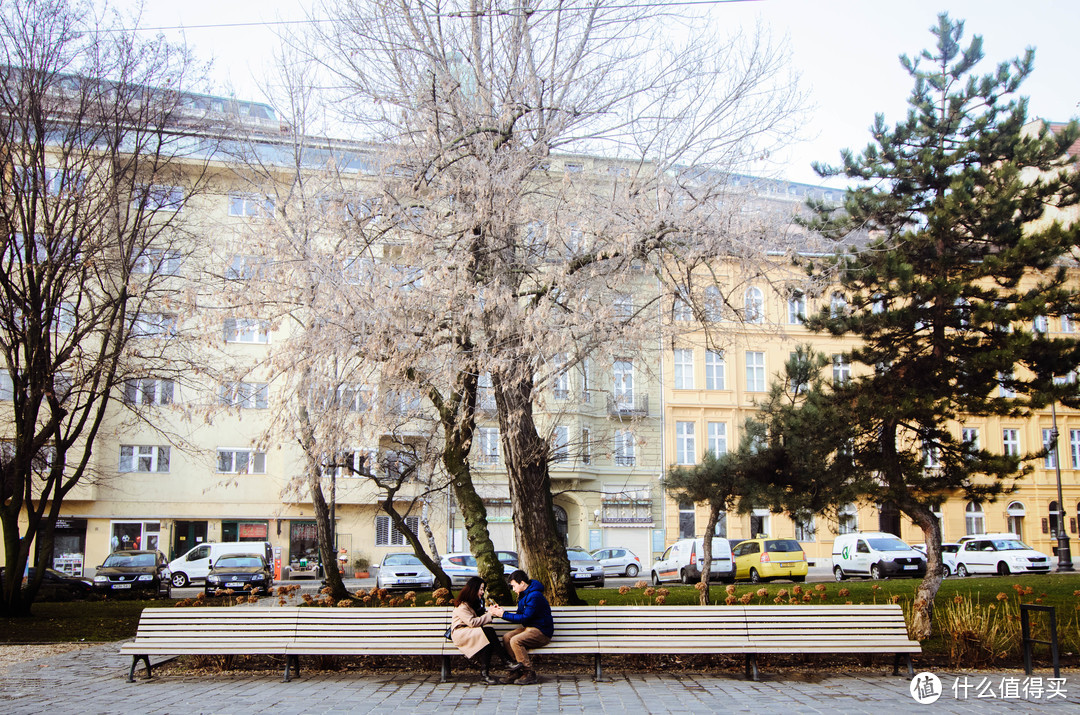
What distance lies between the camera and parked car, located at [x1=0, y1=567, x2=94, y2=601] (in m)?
27.1

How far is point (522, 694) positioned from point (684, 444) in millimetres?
35833

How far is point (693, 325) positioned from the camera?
12.9 metres

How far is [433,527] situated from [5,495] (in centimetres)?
2422

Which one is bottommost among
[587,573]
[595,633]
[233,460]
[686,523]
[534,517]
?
[587,573]

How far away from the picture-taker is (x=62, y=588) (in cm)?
2794

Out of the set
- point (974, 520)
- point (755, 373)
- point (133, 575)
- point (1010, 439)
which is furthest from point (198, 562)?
point (1010, 439)

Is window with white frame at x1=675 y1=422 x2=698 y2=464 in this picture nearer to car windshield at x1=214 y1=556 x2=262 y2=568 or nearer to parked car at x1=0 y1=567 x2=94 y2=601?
car windshield at x1=214 y1=556 x2=262 y2=568

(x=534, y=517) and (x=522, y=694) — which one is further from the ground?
(x=534, y=517)

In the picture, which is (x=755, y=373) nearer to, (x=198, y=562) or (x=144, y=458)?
(x=198, y=562)

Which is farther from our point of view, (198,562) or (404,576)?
(198,562)

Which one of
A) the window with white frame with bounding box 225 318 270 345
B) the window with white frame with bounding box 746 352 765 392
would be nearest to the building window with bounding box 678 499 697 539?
the window with white frame with bounding box 746 352 765 392

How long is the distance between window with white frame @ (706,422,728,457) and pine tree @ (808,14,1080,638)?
27.1 m

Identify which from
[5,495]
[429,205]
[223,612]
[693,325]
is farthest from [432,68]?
[5,495]

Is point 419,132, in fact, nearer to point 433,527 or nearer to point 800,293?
point 800,293
